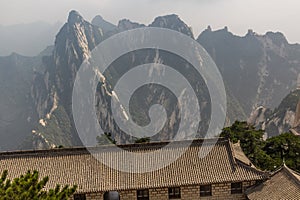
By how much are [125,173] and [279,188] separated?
1191cm

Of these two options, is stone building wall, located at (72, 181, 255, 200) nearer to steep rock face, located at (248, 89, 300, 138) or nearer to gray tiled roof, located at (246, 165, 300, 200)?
gray tiled roof, located at (246, 165, 300, 200)

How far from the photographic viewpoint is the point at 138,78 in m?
192

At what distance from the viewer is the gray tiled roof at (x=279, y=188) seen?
24973 millimetres

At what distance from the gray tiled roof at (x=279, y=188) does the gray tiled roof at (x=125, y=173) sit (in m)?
0.86

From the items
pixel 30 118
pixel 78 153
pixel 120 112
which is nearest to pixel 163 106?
pixel 120 112

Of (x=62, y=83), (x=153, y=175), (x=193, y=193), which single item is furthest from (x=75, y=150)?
(x=62, y=83)

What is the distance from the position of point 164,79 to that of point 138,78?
16.8 meters

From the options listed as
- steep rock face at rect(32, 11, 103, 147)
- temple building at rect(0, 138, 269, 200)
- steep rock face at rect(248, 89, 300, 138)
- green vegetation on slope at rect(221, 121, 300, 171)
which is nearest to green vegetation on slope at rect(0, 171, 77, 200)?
temple building at rect(0, 138, 269, 200)

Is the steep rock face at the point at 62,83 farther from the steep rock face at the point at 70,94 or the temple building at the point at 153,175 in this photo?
the temple building at the point at 153,175

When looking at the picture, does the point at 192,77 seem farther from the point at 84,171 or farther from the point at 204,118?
the point at 84,171

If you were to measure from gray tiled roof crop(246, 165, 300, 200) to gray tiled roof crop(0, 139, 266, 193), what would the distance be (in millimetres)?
862

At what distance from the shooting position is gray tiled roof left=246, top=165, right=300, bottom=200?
2497 centimetres

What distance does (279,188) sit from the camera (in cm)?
2602

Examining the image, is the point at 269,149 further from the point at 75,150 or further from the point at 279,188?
the point at 75,150
